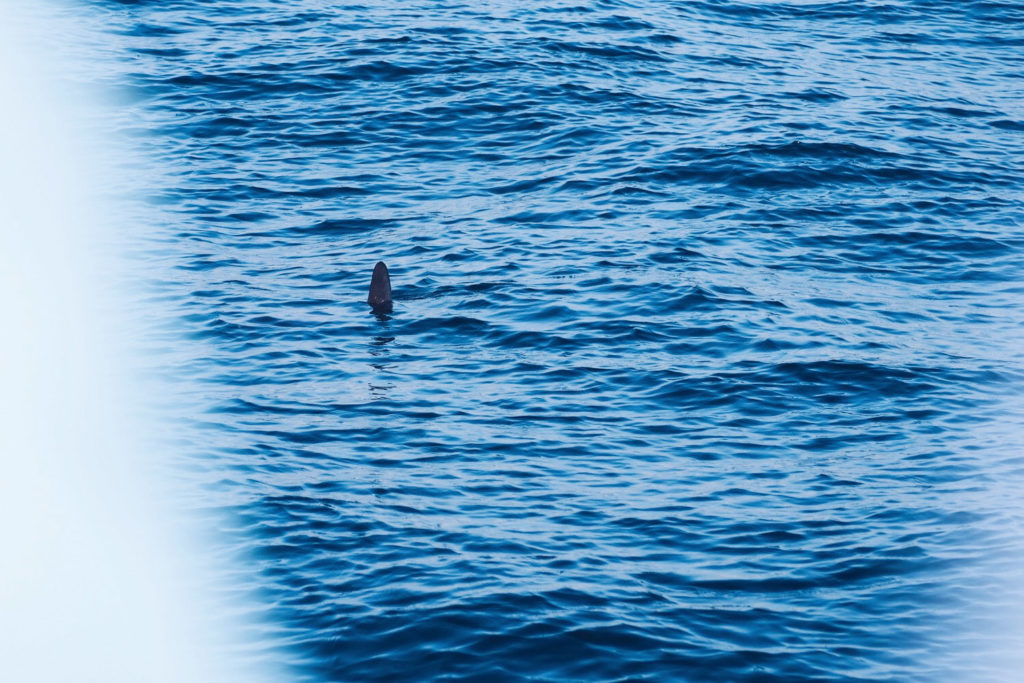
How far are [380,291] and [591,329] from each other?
4.11 meters

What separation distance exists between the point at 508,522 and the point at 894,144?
20673 millimetres

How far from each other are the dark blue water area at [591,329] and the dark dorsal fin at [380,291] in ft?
1.21

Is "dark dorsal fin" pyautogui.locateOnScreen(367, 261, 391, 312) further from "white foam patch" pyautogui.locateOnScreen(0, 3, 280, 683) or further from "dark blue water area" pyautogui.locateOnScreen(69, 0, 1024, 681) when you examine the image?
"white foam patch" pyautogui.locateOnScreen(0, 3, 280, 683)

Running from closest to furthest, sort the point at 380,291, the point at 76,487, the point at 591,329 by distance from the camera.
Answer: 1. the point at 76,487
2. the point at 591,329
3. the point at 380,291

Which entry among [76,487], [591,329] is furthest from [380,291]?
[76,487]

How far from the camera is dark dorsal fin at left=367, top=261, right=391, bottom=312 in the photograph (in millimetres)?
28172

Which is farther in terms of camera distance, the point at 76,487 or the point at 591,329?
the point at 591,329

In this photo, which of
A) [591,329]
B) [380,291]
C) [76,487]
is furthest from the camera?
[380,291]

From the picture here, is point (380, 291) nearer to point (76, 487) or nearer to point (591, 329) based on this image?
point (591, 329)

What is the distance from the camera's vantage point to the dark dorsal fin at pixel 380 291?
28.2 meters

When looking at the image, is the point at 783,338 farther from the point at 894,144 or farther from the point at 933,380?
the point at 894,144

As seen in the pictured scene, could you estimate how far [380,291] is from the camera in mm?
28406

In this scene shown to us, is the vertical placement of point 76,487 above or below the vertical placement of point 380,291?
below

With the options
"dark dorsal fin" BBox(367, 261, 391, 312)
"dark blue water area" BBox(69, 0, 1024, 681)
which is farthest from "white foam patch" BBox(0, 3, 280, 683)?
"dark dorsal fin" BBox(367, 261, 391, 312)
